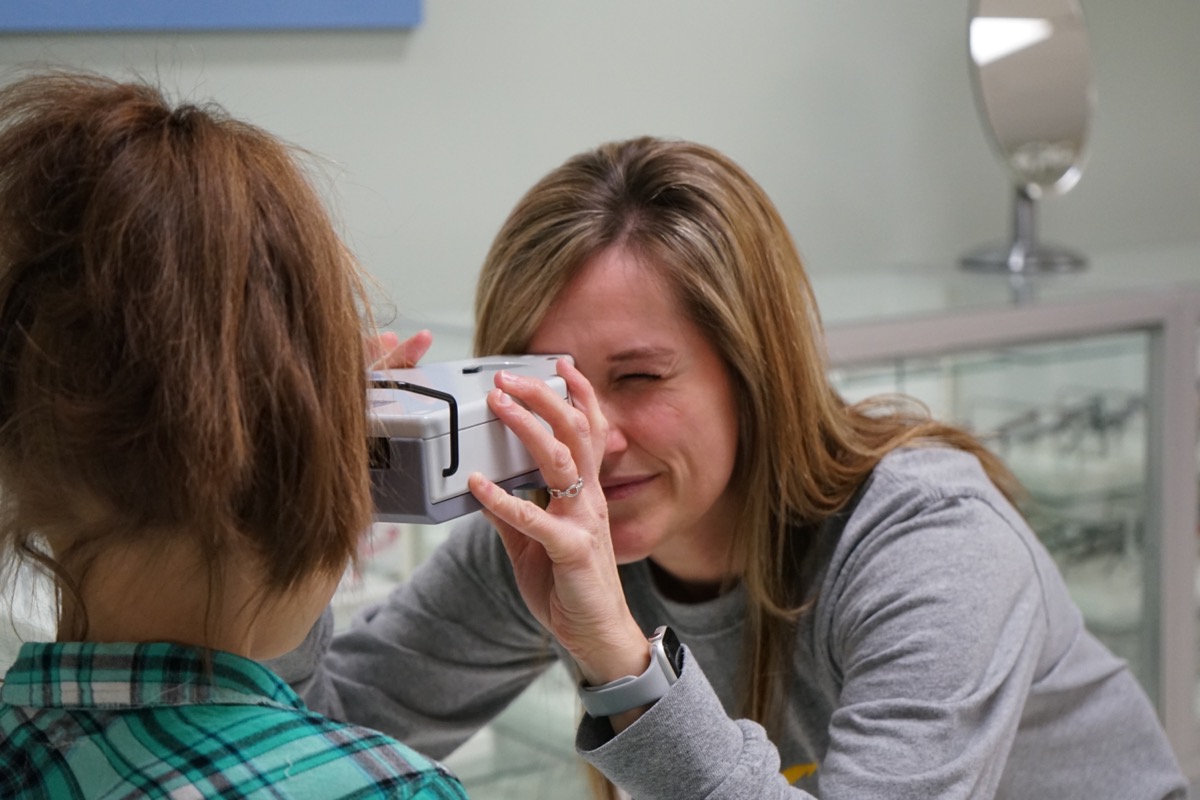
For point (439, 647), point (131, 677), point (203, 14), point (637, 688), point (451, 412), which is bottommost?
point (439, 647)

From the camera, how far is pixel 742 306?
45.9 inches

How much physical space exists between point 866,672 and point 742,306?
0.32 meters

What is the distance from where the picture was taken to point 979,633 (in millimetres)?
1078

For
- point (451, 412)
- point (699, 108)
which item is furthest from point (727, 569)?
point (699, 108)

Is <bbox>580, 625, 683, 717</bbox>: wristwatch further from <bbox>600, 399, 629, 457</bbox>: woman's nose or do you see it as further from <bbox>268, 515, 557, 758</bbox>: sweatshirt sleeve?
<bbox>268, 515, 557, 758</bbox>: sweatshirt sleeve

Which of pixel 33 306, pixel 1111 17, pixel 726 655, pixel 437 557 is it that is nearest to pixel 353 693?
pixel 437 557

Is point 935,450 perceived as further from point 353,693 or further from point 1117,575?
point 1117,575

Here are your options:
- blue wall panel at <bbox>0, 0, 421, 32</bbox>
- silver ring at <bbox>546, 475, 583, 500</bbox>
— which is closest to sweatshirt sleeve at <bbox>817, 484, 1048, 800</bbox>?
silver ring at <bbox>546, 475, 583, 500</bbox>

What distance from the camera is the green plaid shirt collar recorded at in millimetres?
718

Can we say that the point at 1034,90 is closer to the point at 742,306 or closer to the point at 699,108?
the point at 699,108

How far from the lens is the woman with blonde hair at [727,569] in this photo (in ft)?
3.18

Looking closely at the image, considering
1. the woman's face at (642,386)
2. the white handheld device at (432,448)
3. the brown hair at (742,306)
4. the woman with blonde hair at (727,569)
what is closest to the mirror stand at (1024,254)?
the woman with blonde hair at (727,569)

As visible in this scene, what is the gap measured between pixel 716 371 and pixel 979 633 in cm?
30

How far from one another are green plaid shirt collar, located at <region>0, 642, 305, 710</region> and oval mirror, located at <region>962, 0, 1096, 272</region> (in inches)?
72.7
